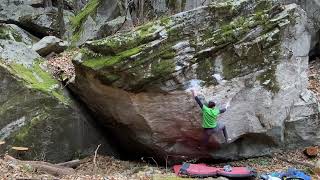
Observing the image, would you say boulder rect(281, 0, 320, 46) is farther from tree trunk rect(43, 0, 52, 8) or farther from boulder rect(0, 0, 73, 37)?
tree trunk rect(43, 0, 52, 8)

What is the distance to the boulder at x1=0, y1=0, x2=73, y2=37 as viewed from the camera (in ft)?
69.6

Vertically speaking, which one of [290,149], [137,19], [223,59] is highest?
[137,19]

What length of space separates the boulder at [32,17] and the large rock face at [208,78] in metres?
10.4

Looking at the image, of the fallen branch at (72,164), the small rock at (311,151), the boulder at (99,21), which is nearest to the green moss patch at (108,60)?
the fallen branch at (72,164)

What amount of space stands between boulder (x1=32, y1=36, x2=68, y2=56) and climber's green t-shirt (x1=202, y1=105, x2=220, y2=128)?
314 inches

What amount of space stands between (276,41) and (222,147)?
321 cm

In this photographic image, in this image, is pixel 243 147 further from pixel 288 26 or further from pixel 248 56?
pixel 288 26

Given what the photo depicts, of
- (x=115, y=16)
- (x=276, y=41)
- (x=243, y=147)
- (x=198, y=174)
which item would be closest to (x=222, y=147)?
(x=243, y=147)

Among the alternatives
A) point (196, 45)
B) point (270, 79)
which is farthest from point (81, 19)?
point (270, 79)

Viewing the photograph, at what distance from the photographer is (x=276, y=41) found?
11242 millimetres

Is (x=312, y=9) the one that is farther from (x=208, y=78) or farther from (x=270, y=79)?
(x=208, y=78)

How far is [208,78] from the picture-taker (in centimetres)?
1078

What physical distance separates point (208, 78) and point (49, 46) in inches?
302

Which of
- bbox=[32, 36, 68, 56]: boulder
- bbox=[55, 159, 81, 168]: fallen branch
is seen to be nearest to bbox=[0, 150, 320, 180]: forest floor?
bbox=[55, 159, 81, 168]: fallen branch
